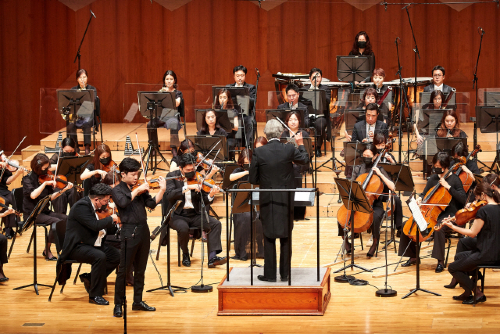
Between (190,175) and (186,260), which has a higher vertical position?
(190,175)

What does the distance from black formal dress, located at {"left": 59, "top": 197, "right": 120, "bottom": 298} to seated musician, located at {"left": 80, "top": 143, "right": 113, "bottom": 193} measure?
1.47m

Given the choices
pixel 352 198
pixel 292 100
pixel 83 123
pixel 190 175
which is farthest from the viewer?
pixel 83 123

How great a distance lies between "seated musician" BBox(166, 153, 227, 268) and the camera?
6.33 m

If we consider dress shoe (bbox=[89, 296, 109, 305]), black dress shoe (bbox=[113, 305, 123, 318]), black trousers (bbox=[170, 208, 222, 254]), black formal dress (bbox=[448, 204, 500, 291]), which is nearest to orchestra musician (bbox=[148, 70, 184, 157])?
black trousers (bbox=[170, 208, 222, 254])

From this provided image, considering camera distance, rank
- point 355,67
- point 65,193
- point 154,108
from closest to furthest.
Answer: point 65,193 → point 154,108 → point 355,67

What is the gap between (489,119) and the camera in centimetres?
790

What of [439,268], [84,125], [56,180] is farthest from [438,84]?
[56,180]

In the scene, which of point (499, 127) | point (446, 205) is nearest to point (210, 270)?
point (446, 205)

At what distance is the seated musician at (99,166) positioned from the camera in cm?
700

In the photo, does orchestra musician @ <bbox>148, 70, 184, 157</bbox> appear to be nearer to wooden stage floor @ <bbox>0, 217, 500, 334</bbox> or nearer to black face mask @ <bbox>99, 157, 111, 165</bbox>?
black face mask @ <bbox>99, 157, 111, 165</bbox>

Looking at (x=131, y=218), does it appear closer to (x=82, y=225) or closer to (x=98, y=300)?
(x=82, y=225)

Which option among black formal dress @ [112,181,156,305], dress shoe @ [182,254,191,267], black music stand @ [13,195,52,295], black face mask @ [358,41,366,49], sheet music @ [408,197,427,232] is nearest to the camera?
sheet music @ [408,197,427,232]

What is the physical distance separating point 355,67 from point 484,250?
456 cm

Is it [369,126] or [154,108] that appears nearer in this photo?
[369,126]
